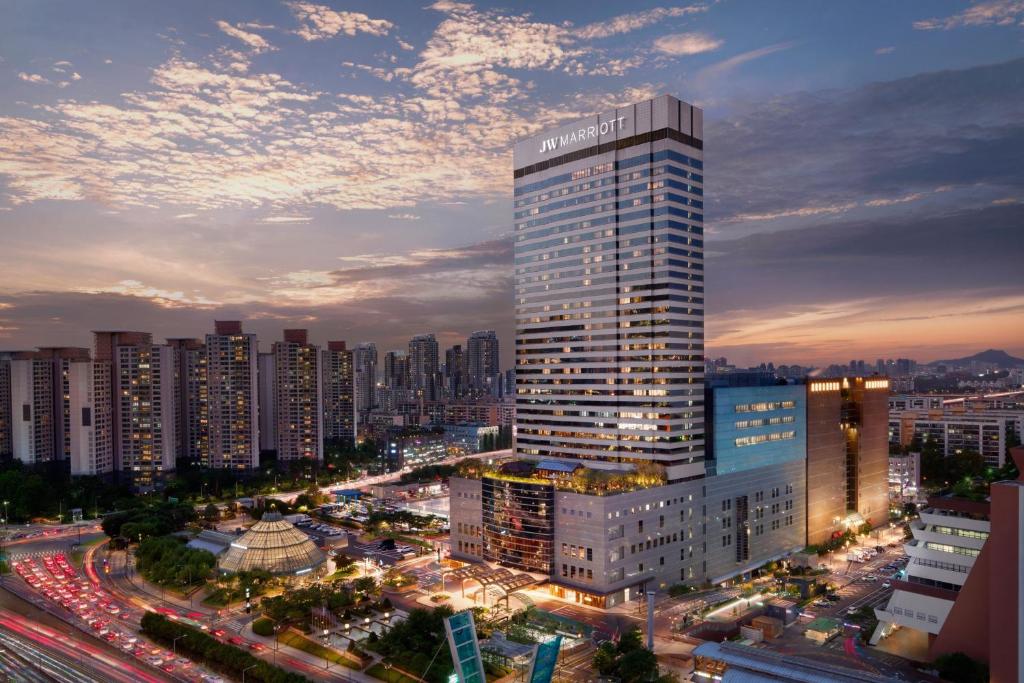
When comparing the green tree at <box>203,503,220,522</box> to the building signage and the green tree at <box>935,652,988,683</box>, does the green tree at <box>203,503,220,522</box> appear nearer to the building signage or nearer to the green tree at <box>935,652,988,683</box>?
the building signage

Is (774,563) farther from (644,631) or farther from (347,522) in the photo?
(347,522)

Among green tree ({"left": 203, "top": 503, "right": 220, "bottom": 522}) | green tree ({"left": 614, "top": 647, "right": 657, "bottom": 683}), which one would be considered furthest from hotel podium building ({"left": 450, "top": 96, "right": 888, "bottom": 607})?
green tree ({"left": 203, "top": 503, "right": 220, "bottom": 522})

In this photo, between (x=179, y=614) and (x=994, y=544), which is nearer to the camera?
(x=994, y=544)

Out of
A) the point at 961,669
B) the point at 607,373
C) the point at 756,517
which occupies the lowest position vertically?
the point at 961,669

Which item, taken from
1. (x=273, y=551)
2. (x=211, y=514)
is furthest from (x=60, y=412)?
(x=273, y=551)

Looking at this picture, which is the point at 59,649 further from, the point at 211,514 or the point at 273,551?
the point at 211,514

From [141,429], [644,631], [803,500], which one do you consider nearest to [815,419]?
[803,500]
